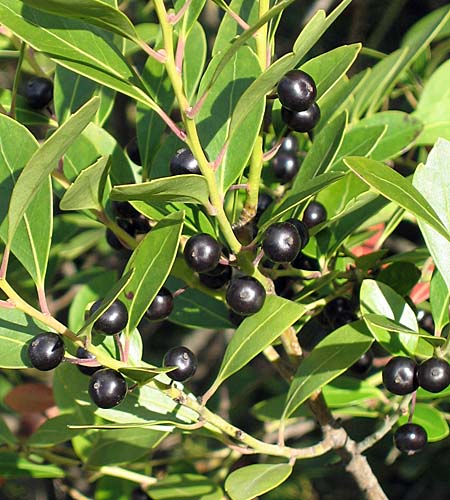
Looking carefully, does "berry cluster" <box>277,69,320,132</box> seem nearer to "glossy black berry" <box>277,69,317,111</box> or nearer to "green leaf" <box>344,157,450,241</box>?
"glossy black berry" <box>277,69,317,111</box>

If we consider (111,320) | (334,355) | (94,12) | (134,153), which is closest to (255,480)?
(334,355)

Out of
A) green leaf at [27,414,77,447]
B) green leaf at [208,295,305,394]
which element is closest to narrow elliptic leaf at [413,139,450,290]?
green leaf at [208,295,305,394]

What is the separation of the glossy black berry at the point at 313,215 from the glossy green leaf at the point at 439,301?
168 millimetres

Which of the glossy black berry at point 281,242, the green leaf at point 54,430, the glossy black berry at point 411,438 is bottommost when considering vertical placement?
the green leaf at point 54,430

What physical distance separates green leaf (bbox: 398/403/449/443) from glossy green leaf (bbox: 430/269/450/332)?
0.98 feet

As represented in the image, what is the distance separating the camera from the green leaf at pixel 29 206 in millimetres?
1049

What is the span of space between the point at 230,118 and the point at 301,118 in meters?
0.10

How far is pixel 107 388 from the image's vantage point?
1.01 m

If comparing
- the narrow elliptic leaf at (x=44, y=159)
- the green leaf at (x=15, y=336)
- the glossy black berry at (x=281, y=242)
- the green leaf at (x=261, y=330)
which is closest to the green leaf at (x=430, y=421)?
the green leaf at (x=261, y=330)

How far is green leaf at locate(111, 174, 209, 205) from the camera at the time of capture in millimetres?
917

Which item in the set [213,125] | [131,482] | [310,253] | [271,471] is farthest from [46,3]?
[131,482]

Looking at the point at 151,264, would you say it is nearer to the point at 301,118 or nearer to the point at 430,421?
the point at 301,118

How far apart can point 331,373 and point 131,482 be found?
772 mm

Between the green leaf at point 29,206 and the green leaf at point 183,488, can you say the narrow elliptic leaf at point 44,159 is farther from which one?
the green leaf at point 183,488
